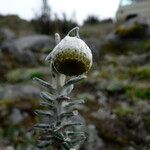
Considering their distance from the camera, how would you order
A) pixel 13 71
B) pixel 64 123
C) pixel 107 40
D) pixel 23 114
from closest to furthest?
1. pixel 64 123
2. pixel 23 114
3. pixel 13 71
4. pixel 107 40

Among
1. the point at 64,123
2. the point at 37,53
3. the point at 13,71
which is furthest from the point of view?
the point at 37,53

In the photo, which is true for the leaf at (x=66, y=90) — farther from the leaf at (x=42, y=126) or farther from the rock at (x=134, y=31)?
the rock at (x=134, y=31)

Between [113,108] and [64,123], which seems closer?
[64,123]

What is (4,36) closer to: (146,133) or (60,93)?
(146,133)

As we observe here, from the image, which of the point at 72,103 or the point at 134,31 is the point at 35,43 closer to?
the point at 134,31

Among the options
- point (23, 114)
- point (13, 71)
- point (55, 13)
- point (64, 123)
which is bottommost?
point (55, 13)

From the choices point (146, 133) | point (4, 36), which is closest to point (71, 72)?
point (146, 133)

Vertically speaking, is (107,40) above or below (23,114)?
below
